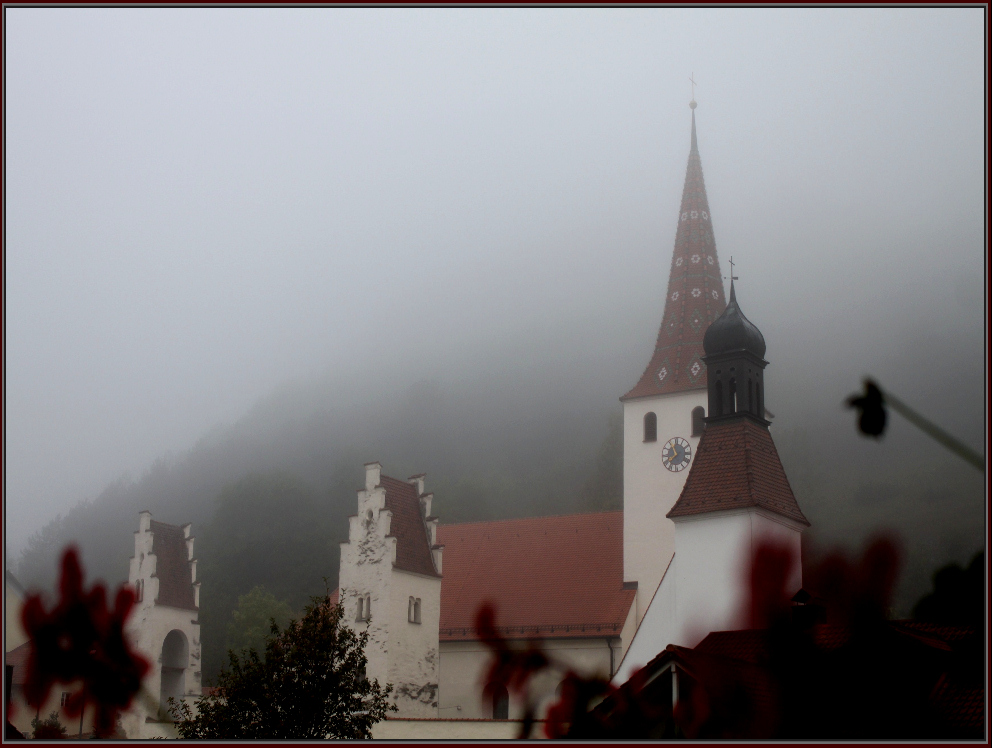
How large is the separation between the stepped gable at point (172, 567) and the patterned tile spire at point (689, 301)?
17.3m

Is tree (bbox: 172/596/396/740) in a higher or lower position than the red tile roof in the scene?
lower

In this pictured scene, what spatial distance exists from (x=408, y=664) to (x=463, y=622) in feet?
16.0

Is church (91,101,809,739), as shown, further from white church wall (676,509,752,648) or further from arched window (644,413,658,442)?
white church wall (676,509,752,648)

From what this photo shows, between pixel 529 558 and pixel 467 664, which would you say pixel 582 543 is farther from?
pixel 467 664

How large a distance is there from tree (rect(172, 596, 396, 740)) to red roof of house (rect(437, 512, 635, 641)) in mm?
17545

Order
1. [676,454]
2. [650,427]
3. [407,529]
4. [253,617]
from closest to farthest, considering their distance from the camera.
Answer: [407,529] < [676,454] < [650,427] < [253,617]

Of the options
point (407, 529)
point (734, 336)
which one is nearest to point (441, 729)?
point (407, 529)

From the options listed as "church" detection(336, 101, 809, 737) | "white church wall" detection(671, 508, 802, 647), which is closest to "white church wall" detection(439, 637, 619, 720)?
"church" detection(336, 101, 809, 737)

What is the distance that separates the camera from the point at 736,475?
2384 centimetres

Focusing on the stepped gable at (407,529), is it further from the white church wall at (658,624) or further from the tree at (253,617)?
the tree at (253,617)

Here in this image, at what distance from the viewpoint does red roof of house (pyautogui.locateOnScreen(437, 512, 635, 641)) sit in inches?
1407

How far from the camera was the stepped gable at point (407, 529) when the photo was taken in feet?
112

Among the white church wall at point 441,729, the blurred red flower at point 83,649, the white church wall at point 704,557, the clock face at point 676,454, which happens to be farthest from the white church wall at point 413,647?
the blurred red flower at point 83,649

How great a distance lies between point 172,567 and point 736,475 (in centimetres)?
2205
